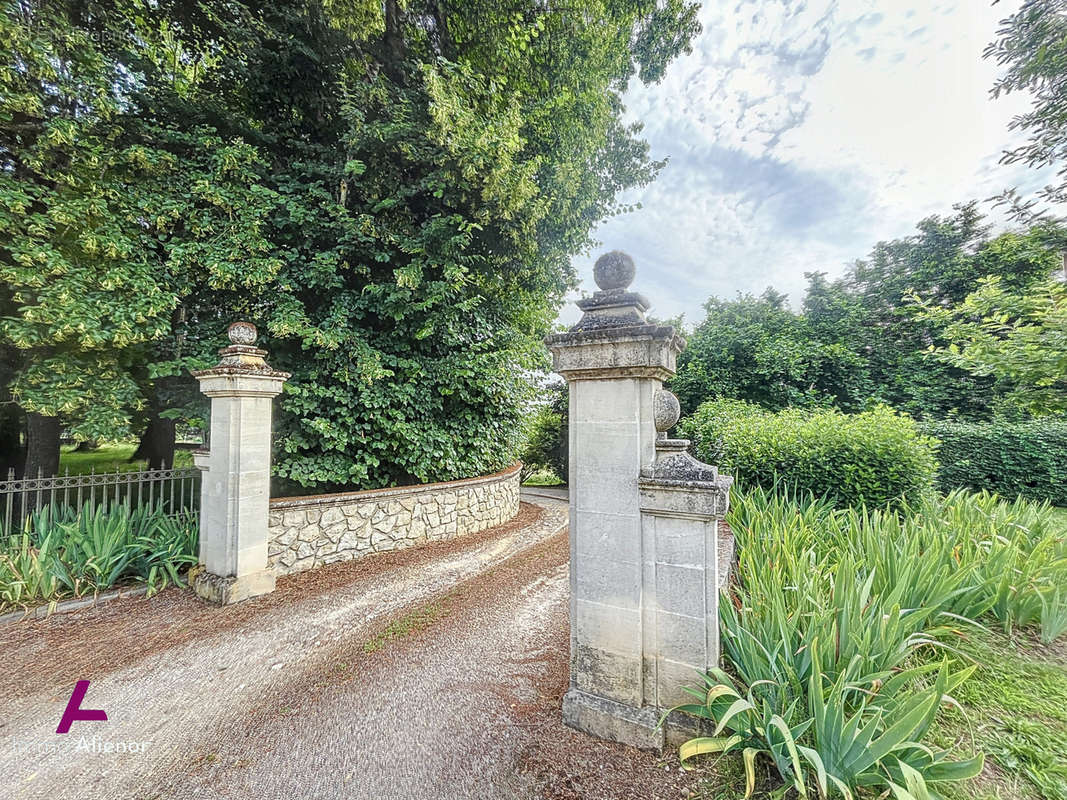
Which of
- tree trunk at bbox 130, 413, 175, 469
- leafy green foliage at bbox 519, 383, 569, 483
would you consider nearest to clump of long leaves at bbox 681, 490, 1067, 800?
leafy green foliage at bbox 519, 383, 569, 483

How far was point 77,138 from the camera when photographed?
14.0 ft

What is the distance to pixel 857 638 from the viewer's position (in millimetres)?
1937

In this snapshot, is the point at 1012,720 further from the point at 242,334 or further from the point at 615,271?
the point at 242,334

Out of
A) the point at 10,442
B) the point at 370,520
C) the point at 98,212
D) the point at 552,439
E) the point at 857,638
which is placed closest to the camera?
the point at 857,638

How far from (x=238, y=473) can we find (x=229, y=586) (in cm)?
109

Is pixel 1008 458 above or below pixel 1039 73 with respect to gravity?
below

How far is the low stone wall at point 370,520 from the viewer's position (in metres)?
4.62

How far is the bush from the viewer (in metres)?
4.38

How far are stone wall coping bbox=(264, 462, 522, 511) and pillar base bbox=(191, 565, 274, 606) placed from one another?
0.79 meters

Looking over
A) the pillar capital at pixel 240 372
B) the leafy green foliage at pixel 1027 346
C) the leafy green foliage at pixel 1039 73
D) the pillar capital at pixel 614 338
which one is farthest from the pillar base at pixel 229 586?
the leafy green foliage at pixel 1039 73

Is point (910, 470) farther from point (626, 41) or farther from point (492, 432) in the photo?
point (626, 41)

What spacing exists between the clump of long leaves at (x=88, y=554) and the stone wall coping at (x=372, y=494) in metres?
1.05

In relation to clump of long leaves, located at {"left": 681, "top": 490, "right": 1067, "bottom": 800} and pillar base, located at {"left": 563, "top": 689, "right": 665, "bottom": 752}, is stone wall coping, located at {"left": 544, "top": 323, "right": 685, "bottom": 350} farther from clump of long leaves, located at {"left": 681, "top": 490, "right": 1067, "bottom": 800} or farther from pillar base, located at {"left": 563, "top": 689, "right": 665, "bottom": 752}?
pillar base, located at {"left": 563, "top": 689, "right": 665, "bottom": 752}

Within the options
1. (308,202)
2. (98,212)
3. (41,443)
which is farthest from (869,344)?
(41,443)
